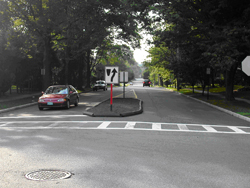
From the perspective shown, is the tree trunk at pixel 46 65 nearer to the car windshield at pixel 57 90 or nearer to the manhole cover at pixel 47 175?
the car windshield at pixel 57 90

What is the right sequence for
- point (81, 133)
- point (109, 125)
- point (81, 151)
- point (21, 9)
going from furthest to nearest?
point (21, 9) → point (109, 125) → point (81, 133) → point (81, 151)

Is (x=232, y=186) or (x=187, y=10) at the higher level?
(x=187, y=10)

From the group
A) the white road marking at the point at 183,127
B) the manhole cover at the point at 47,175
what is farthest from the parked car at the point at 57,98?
the manhole cover at the point at 47,175

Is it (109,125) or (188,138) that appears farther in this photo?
(109,125)

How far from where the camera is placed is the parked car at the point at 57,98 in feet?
60.7

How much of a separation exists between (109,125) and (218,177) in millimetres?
7033

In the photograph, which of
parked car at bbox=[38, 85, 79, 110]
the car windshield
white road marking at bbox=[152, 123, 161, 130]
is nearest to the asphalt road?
white road marking at bbox=[152, 123, 161, 130]

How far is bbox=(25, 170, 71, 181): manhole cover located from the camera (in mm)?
5223

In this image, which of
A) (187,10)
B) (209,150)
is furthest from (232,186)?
(187,10)

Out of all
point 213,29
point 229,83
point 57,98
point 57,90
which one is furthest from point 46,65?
point 229,83

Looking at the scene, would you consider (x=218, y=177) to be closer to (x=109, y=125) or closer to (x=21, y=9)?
(x=109, y=125)

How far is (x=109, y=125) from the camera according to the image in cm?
1205

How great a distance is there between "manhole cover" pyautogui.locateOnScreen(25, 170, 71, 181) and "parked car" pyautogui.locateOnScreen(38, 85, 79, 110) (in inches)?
521

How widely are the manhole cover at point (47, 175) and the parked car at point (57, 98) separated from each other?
43.4ft
